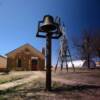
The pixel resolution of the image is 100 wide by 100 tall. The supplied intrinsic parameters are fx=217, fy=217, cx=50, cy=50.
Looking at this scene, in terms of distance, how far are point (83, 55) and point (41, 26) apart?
137ft

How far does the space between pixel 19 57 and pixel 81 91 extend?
108ft

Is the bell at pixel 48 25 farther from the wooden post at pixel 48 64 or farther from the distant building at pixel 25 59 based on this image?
the distant building at pixel 25 59

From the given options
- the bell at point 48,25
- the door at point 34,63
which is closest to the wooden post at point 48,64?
the bell at point 48,25

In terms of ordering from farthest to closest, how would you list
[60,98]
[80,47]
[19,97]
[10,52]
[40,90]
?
[80,47] → [10,52] → [40,90] → [19,97] → [60,98]

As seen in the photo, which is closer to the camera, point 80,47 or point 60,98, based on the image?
point 60,98

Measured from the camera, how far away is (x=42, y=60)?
4291cm

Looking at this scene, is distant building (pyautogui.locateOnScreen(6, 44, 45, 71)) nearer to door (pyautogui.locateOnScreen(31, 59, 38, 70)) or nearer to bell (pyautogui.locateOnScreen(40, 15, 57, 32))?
door (pyautogui.locateOnScreen(31, 59, 38, 70))

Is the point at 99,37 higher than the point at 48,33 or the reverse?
higher

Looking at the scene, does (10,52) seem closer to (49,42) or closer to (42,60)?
(42,60)

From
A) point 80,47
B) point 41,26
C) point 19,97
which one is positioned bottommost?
point 19,97

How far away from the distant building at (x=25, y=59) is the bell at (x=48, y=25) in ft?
100

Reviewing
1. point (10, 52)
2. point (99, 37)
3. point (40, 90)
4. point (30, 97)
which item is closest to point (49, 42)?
point (40, 90)

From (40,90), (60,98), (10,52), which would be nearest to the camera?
(60,98)

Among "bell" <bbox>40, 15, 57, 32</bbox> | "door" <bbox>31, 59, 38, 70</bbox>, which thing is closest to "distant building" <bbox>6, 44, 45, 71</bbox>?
"door" <bbox>31, 59, 38, 70</bbox>
